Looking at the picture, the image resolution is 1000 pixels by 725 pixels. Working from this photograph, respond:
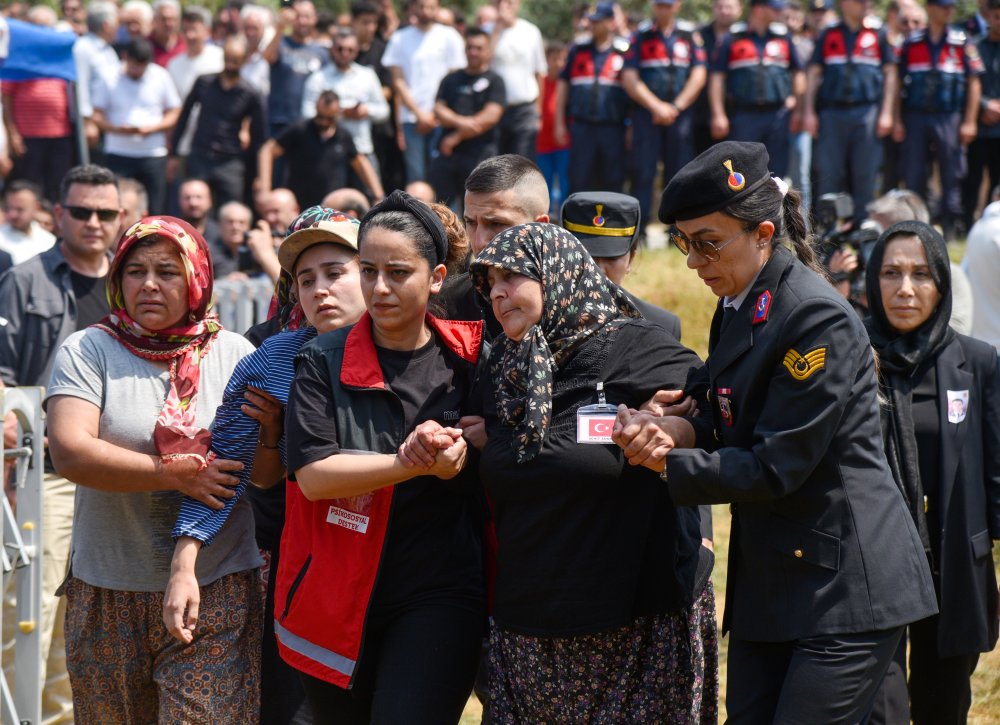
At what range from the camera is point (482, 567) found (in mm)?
3605

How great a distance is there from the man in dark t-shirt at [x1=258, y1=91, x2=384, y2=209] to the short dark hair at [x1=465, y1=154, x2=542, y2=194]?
6.38 meters

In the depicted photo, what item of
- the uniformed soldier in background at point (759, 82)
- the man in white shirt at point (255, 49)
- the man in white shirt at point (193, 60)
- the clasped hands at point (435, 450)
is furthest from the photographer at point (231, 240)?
the clasped hands at point (435, 450)

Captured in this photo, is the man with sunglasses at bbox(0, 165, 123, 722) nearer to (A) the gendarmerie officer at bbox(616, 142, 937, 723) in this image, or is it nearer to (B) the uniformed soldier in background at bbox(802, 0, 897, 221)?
(A) the gendarmerie officer at bbox(616, 142, 937, 723)

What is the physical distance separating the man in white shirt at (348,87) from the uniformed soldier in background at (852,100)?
4061 millimetres

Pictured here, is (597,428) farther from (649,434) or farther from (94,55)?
(94,55)

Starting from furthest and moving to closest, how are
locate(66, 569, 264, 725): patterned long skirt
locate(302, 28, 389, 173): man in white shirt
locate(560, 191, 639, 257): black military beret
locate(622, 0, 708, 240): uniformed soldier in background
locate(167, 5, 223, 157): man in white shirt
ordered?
locate(167, 5, 223, 157): man in white shirt, locate(622, 0, 708, 240): uniformed soldier in background, locate(302, 28, 389, 173): man in white shirt, locate(560, 191, 639, 257): black military beret, locate(66, 569, 264, 725): patterned long skirt

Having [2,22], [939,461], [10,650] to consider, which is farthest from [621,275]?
[2,22]

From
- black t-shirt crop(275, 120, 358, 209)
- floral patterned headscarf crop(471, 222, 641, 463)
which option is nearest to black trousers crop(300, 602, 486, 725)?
floral patterned headscarf crop(471, 222, 641, 463)

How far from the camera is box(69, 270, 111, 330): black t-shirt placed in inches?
234

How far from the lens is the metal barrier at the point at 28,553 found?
14.1 feet

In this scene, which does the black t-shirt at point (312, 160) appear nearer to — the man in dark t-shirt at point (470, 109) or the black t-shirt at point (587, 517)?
the man in dark t-shirt at point (470, 109)

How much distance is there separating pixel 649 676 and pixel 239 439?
139 cm

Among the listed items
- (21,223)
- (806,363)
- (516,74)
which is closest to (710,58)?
(516,74)

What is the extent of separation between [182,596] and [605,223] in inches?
84.7
